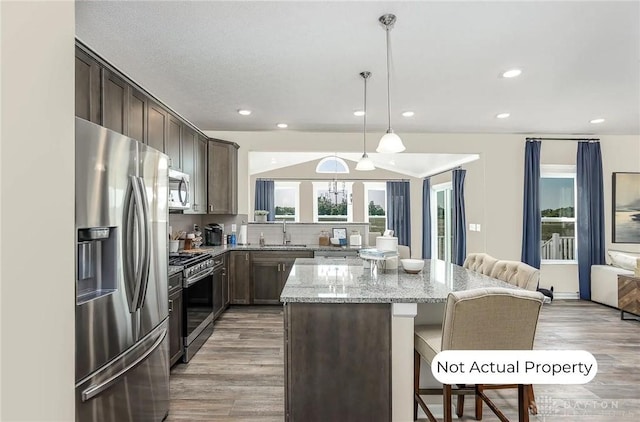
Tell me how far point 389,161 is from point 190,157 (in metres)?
5.29

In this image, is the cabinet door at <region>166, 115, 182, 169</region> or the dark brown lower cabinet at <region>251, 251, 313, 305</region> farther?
the dark brown lower cabinet at <region>251, 251, 313, 305</region>

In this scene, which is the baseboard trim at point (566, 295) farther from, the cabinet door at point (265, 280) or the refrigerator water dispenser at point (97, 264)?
the refrigerator water dispenser at point (97, 264)

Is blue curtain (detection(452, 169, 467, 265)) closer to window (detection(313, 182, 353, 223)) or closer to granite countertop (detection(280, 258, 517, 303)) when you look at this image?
window (detection(313, 182, 353, 223))

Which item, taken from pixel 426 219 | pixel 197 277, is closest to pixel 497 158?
pixel 426 219

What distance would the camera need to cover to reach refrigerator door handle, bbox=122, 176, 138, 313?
5.95ft

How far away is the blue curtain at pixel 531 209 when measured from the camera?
539 cm

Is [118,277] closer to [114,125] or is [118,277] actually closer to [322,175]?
[114,125]

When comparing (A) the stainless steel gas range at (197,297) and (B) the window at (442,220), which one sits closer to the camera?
(A) the stainless steel gas range at (197,297)

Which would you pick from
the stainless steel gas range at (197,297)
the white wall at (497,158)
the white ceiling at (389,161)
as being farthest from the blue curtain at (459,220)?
the stainless steel gas range at (197,297)

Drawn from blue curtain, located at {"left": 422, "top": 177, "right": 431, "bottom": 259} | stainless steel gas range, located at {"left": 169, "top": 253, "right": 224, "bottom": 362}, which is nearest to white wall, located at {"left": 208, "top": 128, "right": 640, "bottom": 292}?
stainless steel gas range, located at {"left": 169, "top": 253, "right": 224, "bottom": 362}

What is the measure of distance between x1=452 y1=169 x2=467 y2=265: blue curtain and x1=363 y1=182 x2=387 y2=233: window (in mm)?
2948

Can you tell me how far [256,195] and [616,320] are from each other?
7.55 meters

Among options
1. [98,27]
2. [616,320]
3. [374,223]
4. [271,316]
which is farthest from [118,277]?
[374,223]

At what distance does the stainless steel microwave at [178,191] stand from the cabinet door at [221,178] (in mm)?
1095
